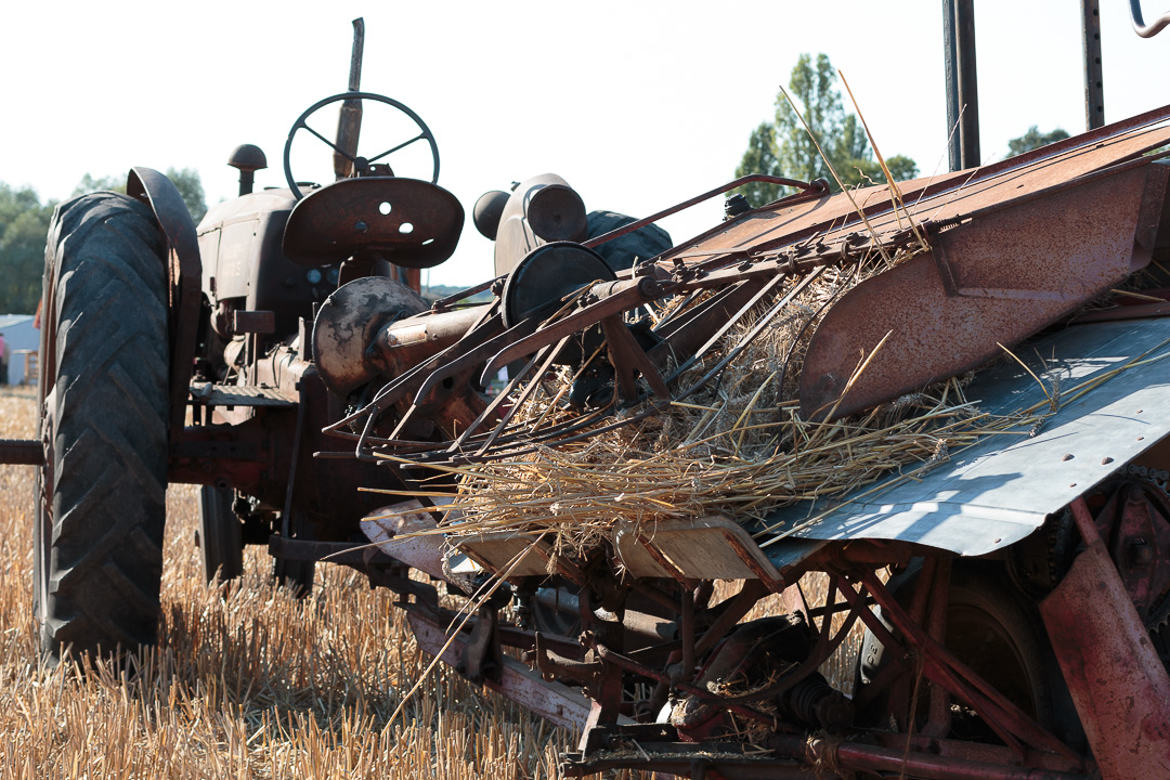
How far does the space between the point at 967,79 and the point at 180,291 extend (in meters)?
2.80

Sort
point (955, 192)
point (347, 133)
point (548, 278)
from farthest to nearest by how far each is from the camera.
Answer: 1. point (347, 133)
2. point (955, 192)
3. point (548, 278)

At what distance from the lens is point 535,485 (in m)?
2.62

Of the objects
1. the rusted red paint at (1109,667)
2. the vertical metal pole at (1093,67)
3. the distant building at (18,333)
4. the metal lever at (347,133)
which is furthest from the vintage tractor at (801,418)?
the distant building at (18,333)

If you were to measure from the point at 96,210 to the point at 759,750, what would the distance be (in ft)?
10.2

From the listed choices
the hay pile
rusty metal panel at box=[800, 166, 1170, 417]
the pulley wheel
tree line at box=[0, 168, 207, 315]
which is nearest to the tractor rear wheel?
the hay pile

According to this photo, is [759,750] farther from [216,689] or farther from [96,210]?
[96,210]

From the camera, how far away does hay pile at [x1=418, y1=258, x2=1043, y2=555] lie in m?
2.43

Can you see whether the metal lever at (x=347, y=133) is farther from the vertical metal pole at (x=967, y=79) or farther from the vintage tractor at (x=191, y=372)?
the vertical metal pole at (x=967, y=79)

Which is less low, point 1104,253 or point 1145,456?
point 1104,253

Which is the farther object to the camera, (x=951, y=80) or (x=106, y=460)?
(x=951, y=80)

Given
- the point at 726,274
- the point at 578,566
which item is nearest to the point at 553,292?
the point at 726,274

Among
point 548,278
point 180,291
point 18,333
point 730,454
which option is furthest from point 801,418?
point 18,333

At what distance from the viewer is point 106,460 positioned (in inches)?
150

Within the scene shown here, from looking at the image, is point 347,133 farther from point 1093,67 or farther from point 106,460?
point 1093,67
